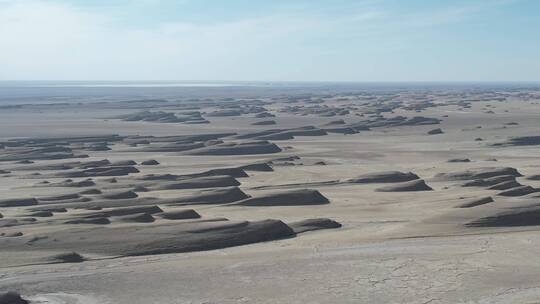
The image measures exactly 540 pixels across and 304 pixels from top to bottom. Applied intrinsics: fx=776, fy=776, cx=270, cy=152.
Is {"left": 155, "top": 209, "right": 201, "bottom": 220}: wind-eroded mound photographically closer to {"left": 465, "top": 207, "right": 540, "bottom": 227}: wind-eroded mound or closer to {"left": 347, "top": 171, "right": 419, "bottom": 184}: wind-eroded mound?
{"left": 465, "top": 207, "right": 540, "bottom": 227}: wind-eroded mound

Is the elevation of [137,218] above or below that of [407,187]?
above

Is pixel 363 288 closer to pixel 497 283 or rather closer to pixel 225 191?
pixel 497 283

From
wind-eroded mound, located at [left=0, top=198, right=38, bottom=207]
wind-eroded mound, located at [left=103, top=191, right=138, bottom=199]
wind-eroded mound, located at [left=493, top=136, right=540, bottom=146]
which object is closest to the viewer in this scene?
wind-eroded mound, located at [left=0, top=198, right=38, bottom=207]

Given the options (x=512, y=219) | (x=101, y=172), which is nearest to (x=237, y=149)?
(x=101, y=172)

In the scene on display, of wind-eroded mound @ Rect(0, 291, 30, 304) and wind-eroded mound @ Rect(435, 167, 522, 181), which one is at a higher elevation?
wind-eroded mound @ Rect(0, 291, 30, 304)

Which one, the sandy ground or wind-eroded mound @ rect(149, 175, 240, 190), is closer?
the sandy ground

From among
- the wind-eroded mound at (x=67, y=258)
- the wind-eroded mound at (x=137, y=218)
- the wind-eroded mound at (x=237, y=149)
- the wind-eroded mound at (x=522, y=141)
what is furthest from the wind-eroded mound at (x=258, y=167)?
the wind-eroded mound at (x=522, y=141)

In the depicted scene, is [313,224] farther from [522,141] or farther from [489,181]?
[522,141]

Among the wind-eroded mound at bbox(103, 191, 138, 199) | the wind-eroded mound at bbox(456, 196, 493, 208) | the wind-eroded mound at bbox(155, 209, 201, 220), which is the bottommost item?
the wind-eroded mound at bbox(103, 191, 138, 199)

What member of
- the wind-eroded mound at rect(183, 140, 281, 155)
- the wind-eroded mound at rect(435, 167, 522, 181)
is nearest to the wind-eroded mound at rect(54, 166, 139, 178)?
the wind-eroded mound at rect(183, 140, 281, 155)
